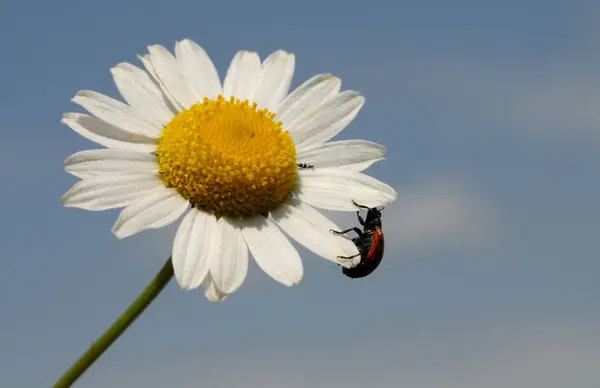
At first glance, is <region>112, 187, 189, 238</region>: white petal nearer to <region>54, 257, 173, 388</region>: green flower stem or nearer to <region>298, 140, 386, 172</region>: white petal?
<region>54, 257, 173, 388</region>: green flower stem

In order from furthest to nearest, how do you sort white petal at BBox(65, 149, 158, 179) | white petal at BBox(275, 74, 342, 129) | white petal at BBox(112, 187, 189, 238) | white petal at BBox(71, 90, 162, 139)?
white petal at BBox(275, 74, 342, 129)
white petal at BBox(71, 90, 162, 139)
white petal at BBox(65, 149, 158, 179)
white petal at BBox(112, 187, 189, 238)

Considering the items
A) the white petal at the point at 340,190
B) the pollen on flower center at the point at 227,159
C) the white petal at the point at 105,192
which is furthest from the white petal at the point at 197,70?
the white petal at the point at 105,192

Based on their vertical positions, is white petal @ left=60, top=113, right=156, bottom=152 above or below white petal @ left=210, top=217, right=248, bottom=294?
above

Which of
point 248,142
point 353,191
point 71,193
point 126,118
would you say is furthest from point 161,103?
point 353,191

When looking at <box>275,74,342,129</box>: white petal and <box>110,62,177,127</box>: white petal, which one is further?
<box>275,74,342,129</box>: white petal

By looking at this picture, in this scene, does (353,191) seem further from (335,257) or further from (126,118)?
(126,118)

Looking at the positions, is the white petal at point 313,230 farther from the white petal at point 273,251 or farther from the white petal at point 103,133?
the white petal at point 103,133

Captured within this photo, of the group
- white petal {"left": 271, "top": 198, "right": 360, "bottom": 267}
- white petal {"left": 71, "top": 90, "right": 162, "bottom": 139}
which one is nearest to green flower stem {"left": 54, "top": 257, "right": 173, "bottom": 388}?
white petal {"left": 271, "top": 198, "right": 360, "bottom": 267}
